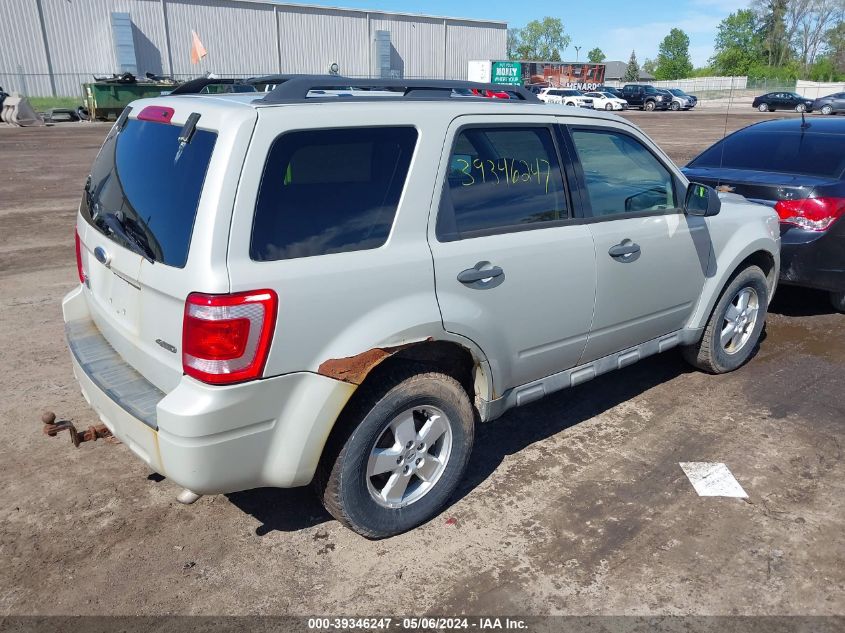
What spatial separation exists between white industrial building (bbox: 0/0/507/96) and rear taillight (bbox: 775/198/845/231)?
4517 cm

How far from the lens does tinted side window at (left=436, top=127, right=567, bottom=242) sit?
320 centimetres

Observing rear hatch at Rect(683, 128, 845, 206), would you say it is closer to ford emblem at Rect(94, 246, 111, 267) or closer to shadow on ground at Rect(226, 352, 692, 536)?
shadow on ground at Rect(226, 352, 692, 536)

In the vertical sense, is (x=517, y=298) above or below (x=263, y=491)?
above

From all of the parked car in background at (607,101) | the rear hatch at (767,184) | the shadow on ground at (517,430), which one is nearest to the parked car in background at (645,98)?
the parked car in background at (607,101)

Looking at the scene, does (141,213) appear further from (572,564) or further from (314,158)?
(572,564)

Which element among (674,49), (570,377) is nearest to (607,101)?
(570,377)

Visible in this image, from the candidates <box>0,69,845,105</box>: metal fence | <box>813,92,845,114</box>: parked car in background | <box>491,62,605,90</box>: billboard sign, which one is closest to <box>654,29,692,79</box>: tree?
<box>0,69,845,105</box>: metal fence

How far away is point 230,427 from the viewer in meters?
2.62

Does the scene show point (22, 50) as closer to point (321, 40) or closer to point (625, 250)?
point (321, 40)

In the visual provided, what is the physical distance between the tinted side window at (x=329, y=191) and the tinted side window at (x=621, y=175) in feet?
4.06

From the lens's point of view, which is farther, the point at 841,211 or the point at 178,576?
the point at 841,211

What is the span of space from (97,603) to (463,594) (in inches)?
58.8

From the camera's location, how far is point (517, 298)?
3.37 meters

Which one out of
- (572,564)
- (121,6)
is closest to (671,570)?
(572,564)
